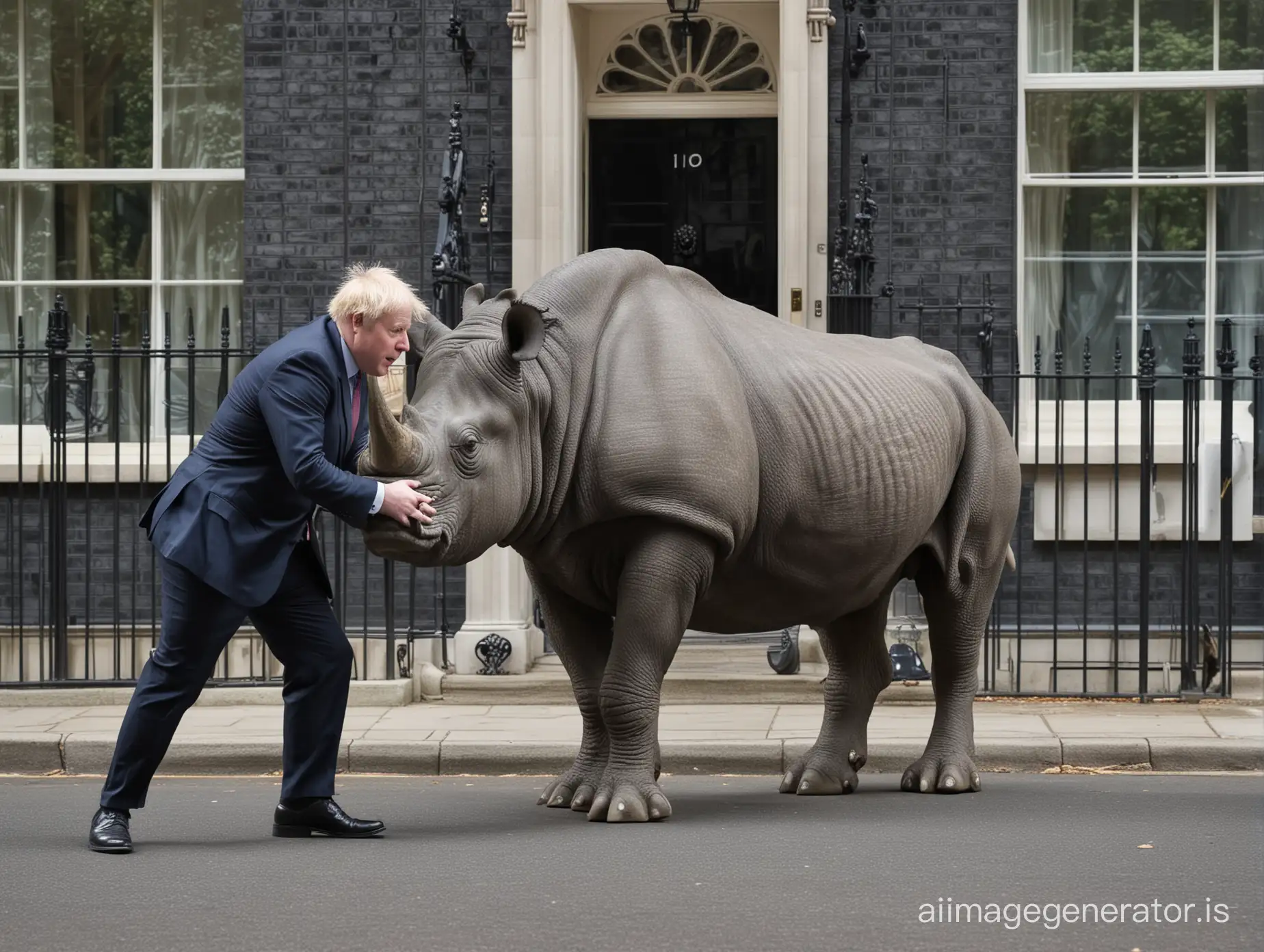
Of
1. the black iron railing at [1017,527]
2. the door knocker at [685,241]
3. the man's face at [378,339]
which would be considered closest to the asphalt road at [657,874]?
the man's face at [378,339]

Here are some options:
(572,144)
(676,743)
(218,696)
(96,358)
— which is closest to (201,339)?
(96,358)

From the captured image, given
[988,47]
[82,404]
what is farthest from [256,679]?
[988,47]

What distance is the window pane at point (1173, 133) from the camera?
41.4 ft

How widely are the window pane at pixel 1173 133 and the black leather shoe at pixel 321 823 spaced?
7881mm

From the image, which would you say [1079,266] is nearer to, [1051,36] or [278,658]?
[1051,36]

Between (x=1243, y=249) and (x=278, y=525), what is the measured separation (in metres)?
8.19

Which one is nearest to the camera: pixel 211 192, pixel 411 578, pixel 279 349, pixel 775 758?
pixel 279 349

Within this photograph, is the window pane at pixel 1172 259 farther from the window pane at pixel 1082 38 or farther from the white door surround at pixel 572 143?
the white door surround at pixel 572 143

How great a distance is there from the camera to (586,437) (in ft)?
22.5

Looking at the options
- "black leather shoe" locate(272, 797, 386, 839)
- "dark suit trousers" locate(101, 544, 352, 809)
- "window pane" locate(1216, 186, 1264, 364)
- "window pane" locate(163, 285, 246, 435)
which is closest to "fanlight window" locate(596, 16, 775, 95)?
"window pane" locate(163, 285, 246, 435)

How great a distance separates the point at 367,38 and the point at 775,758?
5.74 m

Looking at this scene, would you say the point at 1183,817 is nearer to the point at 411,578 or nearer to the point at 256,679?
the point at 411,578

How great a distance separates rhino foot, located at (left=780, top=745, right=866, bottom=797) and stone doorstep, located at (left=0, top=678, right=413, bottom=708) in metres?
3.40

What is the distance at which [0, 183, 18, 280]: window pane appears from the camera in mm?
13055
